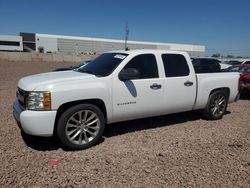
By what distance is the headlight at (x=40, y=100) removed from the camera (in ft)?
12.3

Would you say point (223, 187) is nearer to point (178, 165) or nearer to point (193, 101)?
point (178, 165)

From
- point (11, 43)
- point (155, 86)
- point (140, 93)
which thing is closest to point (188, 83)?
point (155, 86)

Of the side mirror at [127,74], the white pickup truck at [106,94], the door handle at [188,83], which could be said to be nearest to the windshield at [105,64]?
the white pickup truck at [106,94]

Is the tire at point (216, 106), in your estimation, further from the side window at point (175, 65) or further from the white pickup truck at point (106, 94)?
the side window at point (175, 65)

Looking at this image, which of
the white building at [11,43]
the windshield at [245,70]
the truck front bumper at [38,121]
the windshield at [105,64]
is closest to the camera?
the truck front bumper at [38,121]

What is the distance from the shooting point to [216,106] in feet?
20.2

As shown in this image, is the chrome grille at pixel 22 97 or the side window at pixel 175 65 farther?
the side window at pixel 175 65

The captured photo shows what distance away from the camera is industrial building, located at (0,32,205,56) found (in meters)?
101

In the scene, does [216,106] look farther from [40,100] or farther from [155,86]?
[40,100]

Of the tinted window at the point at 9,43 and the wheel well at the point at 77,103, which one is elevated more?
the tinted window at the point at 9,43

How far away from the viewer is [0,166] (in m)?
3.51

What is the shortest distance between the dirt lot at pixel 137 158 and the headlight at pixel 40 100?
0.82 meters

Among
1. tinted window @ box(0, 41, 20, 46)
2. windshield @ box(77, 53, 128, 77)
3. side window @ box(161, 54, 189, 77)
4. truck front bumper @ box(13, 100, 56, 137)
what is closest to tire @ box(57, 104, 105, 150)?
truck front bumper @ box(13, 100, 56, 137)

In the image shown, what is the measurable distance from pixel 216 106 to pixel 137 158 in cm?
326
